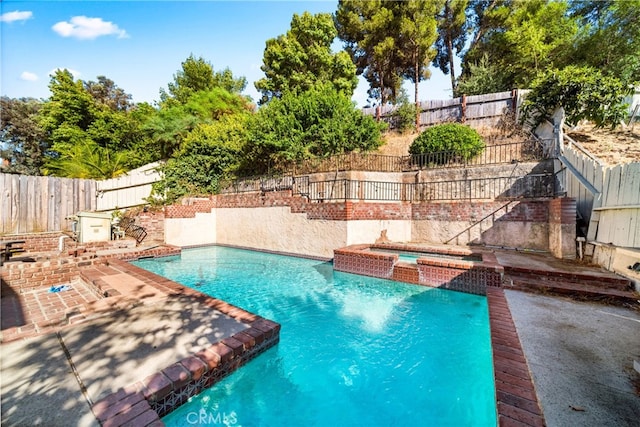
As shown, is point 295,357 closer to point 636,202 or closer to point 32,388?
point 32,388

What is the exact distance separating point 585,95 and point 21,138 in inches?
1303

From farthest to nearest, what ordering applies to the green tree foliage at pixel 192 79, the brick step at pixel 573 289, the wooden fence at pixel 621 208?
the green tree foliage at pixel 192 79
the wooden fence at pixel 621 208
the brick step at pixel 573 289

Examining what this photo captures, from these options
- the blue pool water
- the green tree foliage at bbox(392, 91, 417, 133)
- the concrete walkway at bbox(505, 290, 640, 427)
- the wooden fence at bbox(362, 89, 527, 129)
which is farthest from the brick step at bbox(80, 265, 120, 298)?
the wooden fence at bbox(362, 89, 527, 129)

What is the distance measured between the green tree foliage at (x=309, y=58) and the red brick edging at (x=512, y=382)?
1682 centimetres

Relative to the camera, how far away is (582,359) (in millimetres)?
2219

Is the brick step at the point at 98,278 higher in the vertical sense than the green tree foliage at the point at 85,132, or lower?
lower

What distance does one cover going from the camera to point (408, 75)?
20.7m

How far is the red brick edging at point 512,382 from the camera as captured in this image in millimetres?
1624

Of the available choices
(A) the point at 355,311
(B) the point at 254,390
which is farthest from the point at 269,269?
(B) the point at 254,390

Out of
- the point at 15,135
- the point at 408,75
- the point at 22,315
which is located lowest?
the point at 22,315

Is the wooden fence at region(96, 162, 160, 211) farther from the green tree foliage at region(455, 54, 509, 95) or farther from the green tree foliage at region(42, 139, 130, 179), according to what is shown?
the green tree foliage at region(455, 54, 509, 95)

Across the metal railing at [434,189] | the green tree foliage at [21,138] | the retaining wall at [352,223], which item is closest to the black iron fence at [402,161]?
the metal railing at [434,189]

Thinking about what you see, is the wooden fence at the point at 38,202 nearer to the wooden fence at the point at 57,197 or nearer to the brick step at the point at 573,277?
the wooden fence at the point at 57,197

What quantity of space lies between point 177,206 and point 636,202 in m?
12.4
